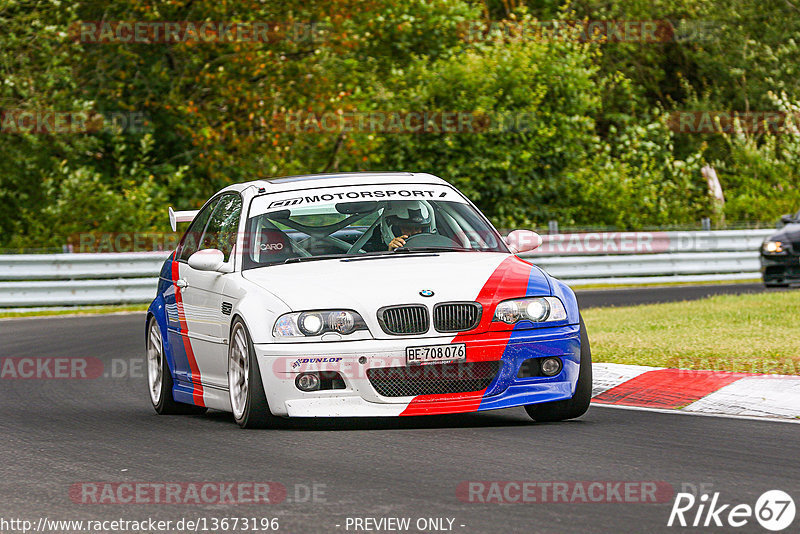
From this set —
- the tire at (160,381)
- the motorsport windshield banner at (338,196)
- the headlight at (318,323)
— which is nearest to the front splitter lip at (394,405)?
the headlight at (318,323)

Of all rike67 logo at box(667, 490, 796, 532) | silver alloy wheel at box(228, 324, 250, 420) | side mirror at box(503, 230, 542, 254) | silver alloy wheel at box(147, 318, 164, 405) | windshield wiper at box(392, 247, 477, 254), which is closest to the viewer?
rike67 logo at box(667, 490, 796, 532)

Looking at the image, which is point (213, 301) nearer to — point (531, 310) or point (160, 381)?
point (160, 381)

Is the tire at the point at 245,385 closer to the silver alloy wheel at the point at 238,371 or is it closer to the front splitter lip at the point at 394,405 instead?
the silver alloy wheel at the point at 238,371

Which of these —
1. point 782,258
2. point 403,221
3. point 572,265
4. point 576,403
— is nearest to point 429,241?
point 403,221

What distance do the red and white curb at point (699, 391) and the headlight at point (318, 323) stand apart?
248 cm

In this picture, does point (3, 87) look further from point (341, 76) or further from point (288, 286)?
point (288, 286)

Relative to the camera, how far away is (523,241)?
9.84 metres

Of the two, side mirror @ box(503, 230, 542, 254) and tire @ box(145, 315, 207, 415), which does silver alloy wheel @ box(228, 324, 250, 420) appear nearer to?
tire @ box(145, 315, 207, 415)

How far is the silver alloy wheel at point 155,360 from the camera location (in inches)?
417

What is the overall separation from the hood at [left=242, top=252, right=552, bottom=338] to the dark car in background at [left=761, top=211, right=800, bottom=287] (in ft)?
43.0

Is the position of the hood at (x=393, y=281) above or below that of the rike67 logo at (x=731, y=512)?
above

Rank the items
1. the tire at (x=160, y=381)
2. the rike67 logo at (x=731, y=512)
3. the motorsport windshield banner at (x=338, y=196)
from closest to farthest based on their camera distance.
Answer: the rike67 logo at (x=731, y=512) → the motorsport windshield banner at (x=338, y=196) → the tire at (x=160, y=381)

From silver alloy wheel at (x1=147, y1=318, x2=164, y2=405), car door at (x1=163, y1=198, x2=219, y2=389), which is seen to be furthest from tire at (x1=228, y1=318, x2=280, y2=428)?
silver alloy wheel at (x1=147, y1=318, x2=164, y2=405)

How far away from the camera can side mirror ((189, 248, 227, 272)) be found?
951cm
